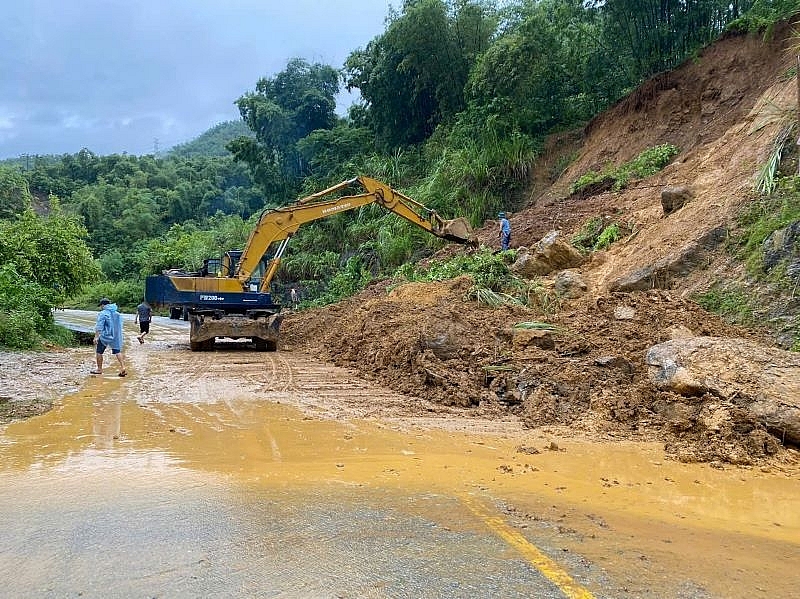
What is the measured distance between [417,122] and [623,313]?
82.0 feet

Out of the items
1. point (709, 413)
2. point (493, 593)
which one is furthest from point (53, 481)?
point (709, 413)

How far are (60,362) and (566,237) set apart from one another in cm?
1212

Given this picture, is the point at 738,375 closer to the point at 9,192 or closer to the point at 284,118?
the point at 284,118

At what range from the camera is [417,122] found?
33.3 m

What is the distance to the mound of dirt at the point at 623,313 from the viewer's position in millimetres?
7582

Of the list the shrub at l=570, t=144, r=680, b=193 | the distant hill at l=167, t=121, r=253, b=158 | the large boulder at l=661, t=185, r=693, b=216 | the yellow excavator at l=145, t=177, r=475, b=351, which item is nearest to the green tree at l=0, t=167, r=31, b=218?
the yellow excavator at l=145, t=177, r=475, b=351

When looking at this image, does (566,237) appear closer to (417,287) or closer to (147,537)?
(417,287)

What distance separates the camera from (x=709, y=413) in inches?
268

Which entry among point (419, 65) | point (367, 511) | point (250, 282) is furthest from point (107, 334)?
point (419, 65)

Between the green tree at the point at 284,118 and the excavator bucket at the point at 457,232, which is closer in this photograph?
the excavator bucket at the point at 457,232

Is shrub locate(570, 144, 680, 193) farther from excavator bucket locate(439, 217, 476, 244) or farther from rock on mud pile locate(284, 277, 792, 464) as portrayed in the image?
rock on mud pile locate(284, 277, 792, 464)

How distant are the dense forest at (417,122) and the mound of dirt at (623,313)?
2412 millimetres

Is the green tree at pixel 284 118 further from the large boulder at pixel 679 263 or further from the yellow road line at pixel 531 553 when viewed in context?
the yellow road line at pixel 531 553

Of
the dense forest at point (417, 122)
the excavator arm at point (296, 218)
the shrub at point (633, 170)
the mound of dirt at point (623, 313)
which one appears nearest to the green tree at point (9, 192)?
the dense forest at point (417, 122)
